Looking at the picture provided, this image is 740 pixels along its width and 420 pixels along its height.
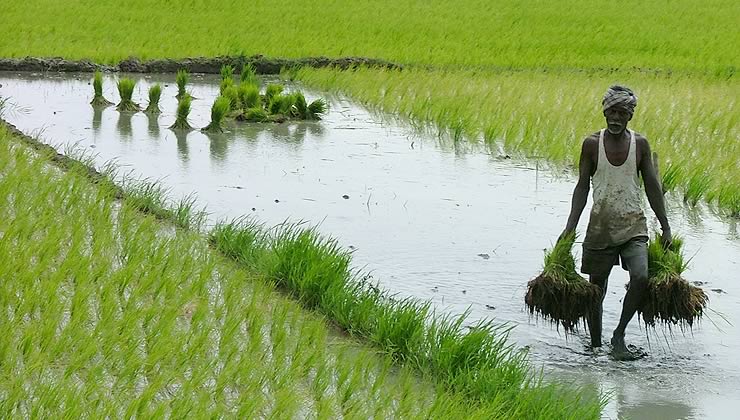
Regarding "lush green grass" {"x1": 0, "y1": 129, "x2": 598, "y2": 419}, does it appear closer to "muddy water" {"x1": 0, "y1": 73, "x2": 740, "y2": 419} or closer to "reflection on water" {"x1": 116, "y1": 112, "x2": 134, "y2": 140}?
"muddy water" {"x1": 0, "y1": 73, "x2": 740, "y2": 419}

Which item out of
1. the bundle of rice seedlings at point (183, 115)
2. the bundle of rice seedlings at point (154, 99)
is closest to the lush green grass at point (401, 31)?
the bundle of rice seedlings at point (154, 99)

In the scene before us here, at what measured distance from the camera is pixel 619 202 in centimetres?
480

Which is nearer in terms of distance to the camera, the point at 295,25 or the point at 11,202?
the point at 11,202

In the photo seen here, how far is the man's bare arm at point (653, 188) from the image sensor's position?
479 centimetres

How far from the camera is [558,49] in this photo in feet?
54.3

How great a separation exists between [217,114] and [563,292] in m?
5.64

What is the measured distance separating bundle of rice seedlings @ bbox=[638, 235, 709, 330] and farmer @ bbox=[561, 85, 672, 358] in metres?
0.05

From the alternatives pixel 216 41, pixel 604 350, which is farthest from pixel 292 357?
pixel 216 41

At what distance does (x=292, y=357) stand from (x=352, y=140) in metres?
5.59

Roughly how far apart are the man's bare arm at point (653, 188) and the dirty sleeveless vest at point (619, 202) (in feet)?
0.13

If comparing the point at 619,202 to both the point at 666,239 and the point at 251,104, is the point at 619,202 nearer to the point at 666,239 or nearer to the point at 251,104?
the point at 666,239

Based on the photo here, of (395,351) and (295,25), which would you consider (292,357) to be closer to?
(395,351)

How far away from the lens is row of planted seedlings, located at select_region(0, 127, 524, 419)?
347 centimetres

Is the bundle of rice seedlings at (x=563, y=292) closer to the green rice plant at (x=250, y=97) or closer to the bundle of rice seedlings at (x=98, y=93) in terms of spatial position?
the green rice plant at (x=250, y=97)
